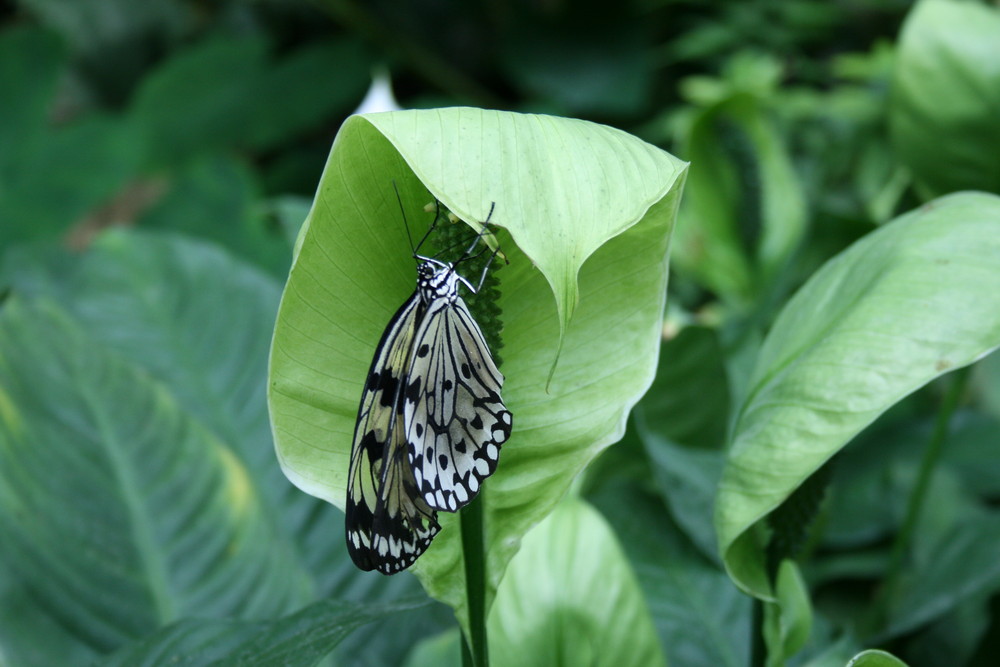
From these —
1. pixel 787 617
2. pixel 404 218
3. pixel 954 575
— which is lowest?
pixel 954 575

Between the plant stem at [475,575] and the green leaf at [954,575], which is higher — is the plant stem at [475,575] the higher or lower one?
the higher one

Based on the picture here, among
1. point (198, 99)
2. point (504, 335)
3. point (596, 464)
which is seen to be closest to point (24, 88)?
point (198, 99)

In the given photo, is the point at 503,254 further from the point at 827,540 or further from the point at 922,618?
the point at 827,540

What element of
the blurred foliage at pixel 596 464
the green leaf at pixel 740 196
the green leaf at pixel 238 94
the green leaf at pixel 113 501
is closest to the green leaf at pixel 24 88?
the green leaf at pixel 238 94

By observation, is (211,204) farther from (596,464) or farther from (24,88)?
(596,464)

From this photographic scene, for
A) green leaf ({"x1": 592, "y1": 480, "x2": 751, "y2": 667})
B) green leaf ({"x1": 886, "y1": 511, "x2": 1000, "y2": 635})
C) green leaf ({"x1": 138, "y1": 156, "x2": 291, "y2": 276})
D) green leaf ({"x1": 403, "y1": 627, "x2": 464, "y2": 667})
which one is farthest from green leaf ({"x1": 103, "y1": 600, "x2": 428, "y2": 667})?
green leaf ({"x1": 138, "y1": 156, "x2": 291, "y2": 276})

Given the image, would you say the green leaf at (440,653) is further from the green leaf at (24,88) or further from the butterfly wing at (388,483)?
the green leaf at (24,88)

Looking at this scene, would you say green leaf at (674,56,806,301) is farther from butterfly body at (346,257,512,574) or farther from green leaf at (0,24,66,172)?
green leaf at (0,24,66,172)
